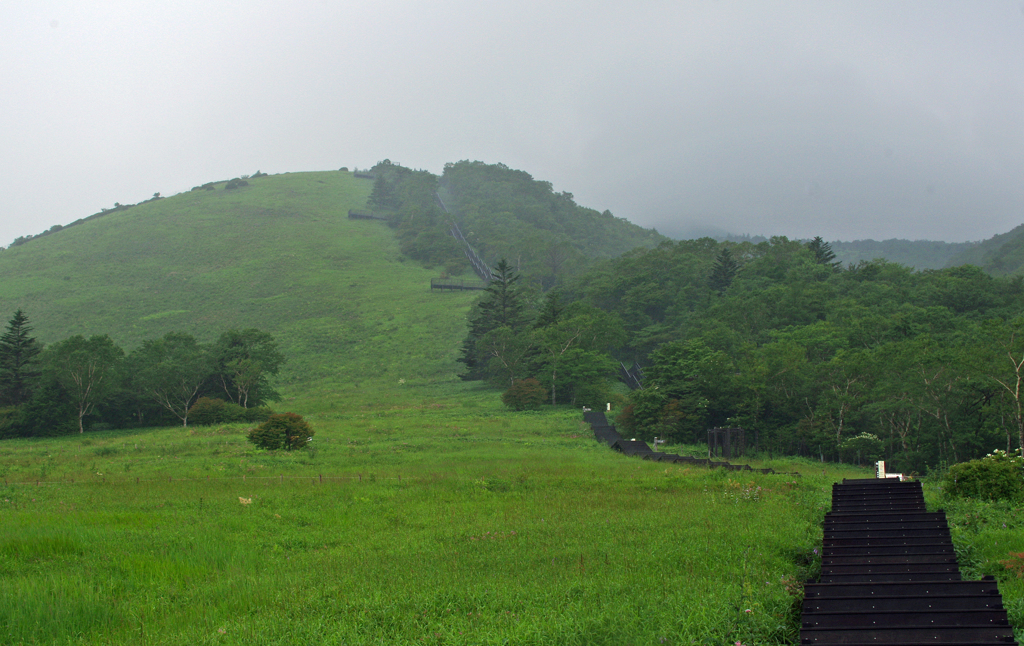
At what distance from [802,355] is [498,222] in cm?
9978

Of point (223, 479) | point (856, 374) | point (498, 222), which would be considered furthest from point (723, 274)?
point (223, 479)

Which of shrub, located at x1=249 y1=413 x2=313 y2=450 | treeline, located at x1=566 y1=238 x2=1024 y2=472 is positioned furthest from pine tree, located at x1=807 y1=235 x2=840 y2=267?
shrub, located at x1=249 y1=413 x2=313 y2=450

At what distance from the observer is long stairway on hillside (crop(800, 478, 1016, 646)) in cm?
737

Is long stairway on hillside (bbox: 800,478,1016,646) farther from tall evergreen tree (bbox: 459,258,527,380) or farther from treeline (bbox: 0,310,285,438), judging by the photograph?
tall evergreen tree (bbox: 459,258,527,380)

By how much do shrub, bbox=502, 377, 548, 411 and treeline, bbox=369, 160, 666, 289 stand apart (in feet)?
172

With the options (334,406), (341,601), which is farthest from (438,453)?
(334,406)

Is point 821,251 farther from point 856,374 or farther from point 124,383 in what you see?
point 124,383

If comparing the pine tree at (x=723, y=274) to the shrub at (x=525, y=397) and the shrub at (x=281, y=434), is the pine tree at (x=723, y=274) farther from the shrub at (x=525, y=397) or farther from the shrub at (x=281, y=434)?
the shrub at (x=281, y=434)

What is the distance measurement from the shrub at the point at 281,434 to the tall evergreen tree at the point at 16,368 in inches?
933

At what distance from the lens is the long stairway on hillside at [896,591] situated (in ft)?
24.2

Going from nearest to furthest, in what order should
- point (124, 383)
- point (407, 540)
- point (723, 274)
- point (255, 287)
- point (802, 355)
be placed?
point (407, 540) → point (802, 355) → point (124, 383) → point (723, 274) → point (255, 287)

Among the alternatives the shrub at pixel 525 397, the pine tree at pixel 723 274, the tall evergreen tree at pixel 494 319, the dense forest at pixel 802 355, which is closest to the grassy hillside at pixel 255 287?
the tall evergreen tree at pixel 494 319

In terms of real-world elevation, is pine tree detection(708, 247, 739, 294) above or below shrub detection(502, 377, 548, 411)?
above

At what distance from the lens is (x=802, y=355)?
39500 millimetres
